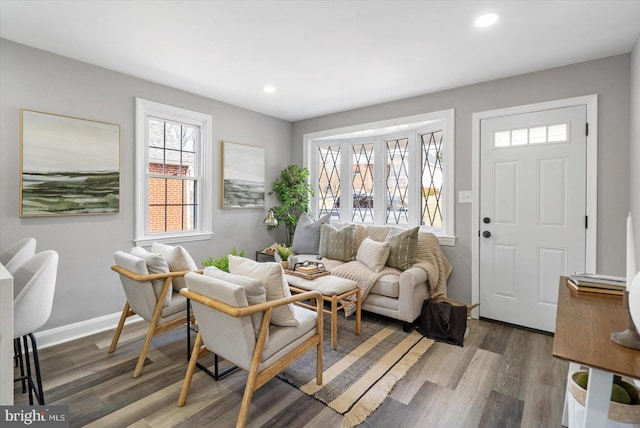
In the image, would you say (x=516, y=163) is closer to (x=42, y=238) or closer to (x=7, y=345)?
(x=7, y=345)

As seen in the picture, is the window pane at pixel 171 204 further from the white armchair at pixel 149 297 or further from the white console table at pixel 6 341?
the white console table at pixel 6 341

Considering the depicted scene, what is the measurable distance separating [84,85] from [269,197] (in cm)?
252

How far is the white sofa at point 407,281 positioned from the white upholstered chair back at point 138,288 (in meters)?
1.80

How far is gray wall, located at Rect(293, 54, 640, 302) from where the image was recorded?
271 cm

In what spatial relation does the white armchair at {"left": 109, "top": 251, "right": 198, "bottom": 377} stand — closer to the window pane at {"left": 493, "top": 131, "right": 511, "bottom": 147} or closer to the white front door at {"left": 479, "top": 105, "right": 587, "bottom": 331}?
the white front door at {"left": 479, "top": 105, "right": 587, "bottom": 331}

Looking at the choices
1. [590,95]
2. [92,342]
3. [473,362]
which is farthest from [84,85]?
[590,95]

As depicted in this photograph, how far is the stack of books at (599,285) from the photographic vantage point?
65.6 inches

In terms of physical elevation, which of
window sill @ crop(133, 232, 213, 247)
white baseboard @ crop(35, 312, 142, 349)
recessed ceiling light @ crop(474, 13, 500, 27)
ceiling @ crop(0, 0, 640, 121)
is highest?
ceiling @ crop(0, 0, 640, 121)

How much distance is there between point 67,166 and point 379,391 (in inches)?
124

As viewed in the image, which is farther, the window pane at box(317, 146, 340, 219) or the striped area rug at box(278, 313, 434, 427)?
the window pane at box(317, 146, 340, 219)

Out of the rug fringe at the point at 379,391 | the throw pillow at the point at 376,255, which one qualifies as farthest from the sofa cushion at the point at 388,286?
the rug fringe at the point at 379,391

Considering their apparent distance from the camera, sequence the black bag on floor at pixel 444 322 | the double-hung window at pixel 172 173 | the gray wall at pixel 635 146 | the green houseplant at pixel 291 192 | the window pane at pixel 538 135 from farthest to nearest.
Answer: the green houseplant at pixel 291 192
the double-hung window at pixel 172 173
the window pane at pixel 538 135
the black bag on floor at pixel 444 322
the gray wall at pixel 635 146

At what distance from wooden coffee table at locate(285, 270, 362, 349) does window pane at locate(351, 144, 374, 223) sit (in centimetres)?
166

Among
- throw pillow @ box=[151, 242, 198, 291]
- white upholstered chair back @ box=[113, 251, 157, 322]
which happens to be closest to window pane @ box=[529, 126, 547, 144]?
throw pillow @ box=[151, 242, 198, 291]
